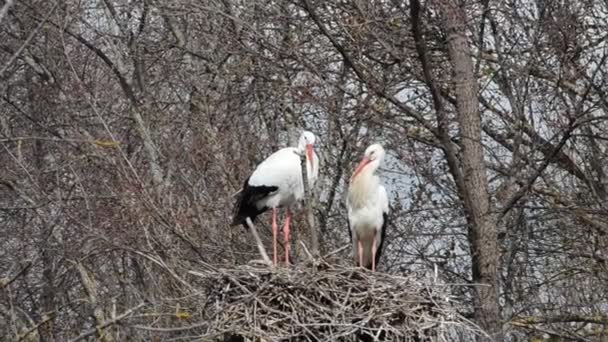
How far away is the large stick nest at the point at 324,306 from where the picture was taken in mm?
7668

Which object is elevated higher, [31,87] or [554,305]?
[31,87]

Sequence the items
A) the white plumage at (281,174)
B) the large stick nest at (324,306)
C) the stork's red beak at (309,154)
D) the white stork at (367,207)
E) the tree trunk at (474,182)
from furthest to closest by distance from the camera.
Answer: the white stork at (367,207) < the white plumage at (281,174) < the tree trunk at (474,182) < the stork's red beak at (309,154) < the large stick nest at (324,306)

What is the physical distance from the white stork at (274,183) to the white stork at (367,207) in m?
0.43

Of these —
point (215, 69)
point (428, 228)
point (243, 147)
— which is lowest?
point (428, 228)

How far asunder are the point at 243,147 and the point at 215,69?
1256 mm

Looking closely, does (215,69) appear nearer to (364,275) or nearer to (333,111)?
(333,111)

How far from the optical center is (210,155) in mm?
11906

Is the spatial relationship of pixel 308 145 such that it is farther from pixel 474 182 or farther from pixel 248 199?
pixel 474 182

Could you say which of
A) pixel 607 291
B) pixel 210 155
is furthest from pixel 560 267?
pixel 210 155

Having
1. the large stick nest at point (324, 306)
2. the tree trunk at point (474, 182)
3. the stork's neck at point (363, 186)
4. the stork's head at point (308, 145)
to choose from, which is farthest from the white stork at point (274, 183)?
the large stick nest at point (324, 306)

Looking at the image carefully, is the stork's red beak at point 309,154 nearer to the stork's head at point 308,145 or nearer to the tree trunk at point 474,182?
the stork's head at point 308,145

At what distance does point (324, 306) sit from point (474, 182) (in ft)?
10.6

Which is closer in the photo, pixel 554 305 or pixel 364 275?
pixel 364 275

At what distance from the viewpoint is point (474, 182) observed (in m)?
10.7
